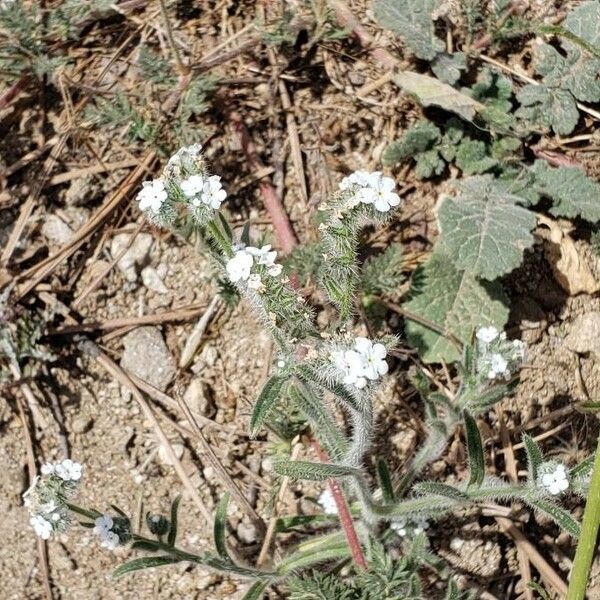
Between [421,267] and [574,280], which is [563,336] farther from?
[421,267]

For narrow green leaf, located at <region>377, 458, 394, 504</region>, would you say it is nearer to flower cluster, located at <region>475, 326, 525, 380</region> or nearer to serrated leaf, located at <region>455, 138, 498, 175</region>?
flower cluster, located at <region>475, 326, 525, 380</region>

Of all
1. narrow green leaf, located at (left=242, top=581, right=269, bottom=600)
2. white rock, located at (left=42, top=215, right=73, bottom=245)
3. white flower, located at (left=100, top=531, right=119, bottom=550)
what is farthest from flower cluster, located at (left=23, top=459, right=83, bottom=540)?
white rock, located at (left=42, top=215, right=73, bottom=245)

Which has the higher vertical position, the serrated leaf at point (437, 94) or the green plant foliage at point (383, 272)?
the serrated leaf at point (437, 94)

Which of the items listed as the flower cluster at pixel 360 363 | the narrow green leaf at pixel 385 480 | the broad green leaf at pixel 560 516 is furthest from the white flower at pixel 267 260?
the broad green leaf at pixel 560 516

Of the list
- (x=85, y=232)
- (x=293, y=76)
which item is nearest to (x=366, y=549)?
(x=85, y=232)

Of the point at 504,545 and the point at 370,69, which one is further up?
the point at 370,69

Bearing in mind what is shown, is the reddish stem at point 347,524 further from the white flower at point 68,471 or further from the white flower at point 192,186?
the white flower at point 192,186
